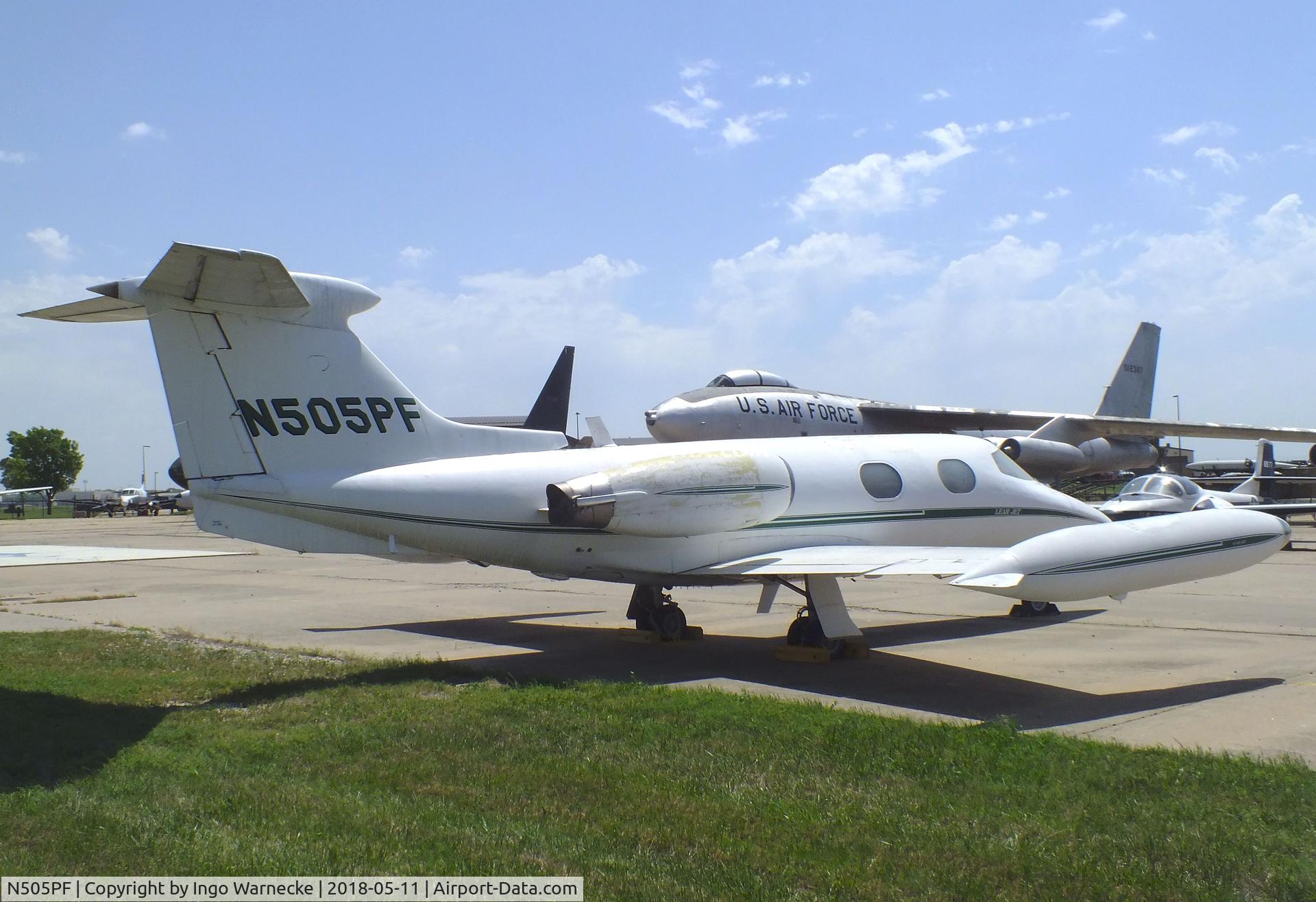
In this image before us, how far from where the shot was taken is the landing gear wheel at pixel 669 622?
488 inches

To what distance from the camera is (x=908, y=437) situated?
43.1ft

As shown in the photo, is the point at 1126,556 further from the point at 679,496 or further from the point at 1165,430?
the point at 1165,430

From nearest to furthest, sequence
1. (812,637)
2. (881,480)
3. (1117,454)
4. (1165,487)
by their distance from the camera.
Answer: (812,637)
(881,480)
(1165,487)
(1117,454)

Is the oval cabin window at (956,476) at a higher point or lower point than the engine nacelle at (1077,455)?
lower

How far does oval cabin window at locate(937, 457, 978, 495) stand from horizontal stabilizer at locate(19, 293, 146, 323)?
29.0ft

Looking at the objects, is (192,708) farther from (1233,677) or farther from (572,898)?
(1233,677)

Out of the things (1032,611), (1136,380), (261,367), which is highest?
(1136,380)

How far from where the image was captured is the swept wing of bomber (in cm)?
2353

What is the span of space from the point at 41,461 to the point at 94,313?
4176 inches

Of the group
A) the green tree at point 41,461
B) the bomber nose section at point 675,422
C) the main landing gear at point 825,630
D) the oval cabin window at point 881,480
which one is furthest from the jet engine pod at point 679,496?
the green tree at point 41,461

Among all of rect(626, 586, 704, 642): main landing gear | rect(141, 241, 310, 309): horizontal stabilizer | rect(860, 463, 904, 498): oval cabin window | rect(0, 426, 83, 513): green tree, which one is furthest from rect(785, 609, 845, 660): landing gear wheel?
rect(0, 426, 83, 513): green tree

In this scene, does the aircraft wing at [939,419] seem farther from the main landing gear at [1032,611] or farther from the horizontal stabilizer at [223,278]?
the horizontal stabilizer at [223,278]

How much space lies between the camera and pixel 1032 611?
1391 cm

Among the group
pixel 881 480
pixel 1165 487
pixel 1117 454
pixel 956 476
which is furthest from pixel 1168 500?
pixel 881 480
